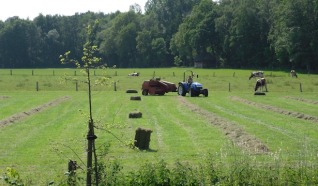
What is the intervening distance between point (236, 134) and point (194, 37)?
106 meters

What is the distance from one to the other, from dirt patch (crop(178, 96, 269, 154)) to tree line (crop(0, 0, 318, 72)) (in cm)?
7104

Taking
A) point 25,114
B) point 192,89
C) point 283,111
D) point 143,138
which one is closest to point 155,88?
point 192,89

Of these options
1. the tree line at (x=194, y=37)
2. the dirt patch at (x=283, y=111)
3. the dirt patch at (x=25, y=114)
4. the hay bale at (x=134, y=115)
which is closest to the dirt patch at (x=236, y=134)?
the hay bale at (x=134, y=115)

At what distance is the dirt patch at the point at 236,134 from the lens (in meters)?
18.7

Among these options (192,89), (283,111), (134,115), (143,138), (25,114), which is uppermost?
(143,138)

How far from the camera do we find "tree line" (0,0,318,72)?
3898 inches

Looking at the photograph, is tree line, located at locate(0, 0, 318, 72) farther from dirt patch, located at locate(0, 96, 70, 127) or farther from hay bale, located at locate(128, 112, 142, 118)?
hay bale, located at locate(128, 112, 142, 118)

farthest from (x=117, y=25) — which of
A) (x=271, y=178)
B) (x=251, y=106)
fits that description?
(x=271, y=178)

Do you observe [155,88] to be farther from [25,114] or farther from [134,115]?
[134,115]

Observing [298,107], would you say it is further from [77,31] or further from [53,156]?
[77,31]

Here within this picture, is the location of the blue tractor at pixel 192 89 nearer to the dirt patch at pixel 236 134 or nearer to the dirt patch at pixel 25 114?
the dirt patch at pixel 25 114

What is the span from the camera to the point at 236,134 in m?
22.1

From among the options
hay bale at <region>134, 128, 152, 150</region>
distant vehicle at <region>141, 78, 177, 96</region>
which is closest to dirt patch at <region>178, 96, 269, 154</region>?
hay bale at <region>134, 128, 152, 150</region>

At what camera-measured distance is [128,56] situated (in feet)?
520
